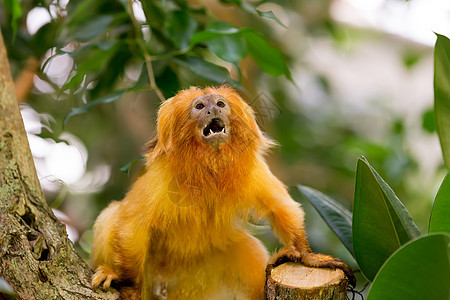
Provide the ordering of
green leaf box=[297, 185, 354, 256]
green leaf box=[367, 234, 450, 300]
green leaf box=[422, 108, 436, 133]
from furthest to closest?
green leaf box=[422, 108, 436, 133] → green leaf box=[297, 185, 354, 256] → green leaf box=[367, 234, 450, 300]

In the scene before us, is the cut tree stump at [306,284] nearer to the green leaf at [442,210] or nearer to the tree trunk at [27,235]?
the green leaf at [442,210]

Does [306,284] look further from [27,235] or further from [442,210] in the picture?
[27,235]

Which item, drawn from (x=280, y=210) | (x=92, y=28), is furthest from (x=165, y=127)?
(x=92, y=28)

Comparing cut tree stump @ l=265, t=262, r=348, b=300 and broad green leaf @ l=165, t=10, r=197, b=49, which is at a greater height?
broad green leaf @ l=165, t=10, r=197, b=49

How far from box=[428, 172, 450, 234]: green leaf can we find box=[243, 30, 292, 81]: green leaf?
3.25ft

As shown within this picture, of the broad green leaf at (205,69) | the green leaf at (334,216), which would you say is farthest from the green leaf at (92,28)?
the green leaf at (334,216)

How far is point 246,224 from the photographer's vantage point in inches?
88.5

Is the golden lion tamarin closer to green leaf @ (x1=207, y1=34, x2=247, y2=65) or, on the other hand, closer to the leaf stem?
green leaf @ (x1=207, y1=34, x2=247, y2=65)

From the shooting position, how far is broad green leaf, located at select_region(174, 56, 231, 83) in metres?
2.30

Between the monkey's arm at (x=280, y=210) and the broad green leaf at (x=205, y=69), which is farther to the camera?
the broad green leaf at (x=205, y=69)

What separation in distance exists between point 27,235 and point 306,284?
913 mm

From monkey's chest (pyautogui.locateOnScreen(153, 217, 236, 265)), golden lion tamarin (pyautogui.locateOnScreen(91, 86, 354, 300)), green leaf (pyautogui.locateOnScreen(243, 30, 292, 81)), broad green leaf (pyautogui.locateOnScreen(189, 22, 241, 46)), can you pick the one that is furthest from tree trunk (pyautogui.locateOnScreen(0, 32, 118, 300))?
green leaf (pyautogui.locateOnScreen(243, 30, 292, 81))

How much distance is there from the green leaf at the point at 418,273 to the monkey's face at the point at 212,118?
0.83 metres

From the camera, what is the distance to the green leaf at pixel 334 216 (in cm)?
187
